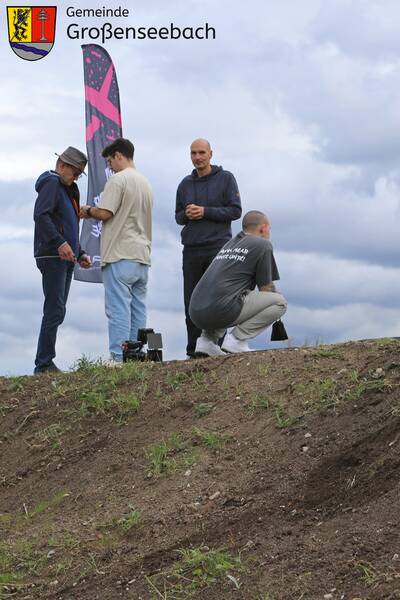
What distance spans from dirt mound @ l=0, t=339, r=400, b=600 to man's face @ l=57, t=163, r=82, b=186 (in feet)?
6.54

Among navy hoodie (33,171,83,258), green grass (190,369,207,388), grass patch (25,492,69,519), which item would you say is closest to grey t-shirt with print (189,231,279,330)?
green grass (190,369,207,388)

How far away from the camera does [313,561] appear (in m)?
5.32

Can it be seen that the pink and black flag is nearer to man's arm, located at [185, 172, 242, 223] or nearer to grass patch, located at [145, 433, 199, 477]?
man's arm, located at [185, 172, 242, 223]

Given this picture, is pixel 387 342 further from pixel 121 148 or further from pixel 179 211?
pixel 121 148

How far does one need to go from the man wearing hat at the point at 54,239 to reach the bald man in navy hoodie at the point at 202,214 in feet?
3.96

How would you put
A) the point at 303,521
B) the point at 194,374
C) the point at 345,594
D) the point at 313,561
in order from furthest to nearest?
the point at 194,374, the point at 303,521, the point at 313,561, the point at 345,594

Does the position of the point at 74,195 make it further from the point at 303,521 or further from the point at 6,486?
the point at 303,521

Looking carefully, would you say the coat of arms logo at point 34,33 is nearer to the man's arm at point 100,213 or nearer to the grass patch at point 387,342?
the man's arm at point 100,213

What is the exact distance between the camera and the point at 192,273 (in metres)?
10.8

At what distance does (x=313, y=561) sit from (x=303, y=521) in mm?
603

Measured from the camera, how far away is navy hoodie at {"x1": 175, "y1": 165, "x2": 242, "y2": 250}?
34.9ft

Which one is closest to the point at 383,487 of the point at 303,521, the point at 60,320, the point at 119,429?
the point at 303,521

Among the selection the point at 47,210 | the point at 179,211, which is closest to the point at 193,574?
the point at 47,210

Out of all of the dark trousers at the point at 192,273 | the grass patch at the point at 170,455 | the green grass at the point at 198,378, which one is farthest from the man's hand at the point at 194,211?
the grass patch at the point at 170,455
